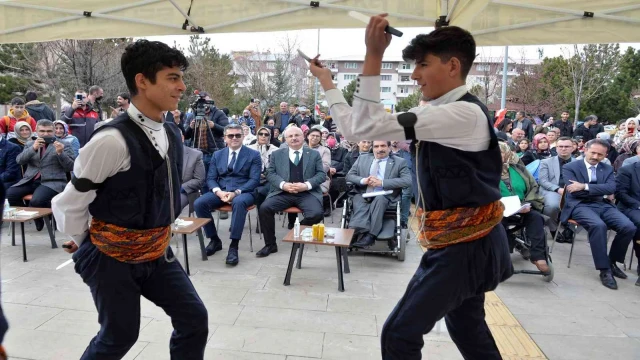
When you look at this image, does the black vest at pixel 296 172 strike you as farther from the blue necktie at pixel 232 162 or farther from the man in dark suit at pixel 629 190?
the man in dark suit at pixel 629 190

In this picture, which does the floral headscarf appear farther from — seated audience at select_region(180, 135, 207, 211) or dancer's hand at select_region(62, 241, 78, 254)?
dancer's hand at select_region(62, 241, 78, 254)

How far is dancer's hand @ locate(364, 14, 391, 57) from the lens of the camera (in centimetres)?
173

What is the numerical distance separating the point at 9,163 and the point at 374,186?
17.9 feet

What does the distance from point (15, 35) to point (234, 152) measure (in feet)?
9.34

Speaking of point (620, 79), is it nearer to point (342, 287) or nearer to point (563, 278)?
point (563, 278)

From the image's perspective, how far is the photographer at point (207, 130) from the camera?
8.00 m

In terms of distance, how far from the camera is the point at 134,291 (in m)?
2.22

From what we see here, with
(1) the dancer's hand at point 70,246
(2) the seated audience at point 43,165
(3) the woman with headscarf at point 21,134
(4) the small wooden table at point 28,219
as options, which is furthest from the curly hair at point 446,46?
(3) the woman with headscarf at point 21,134

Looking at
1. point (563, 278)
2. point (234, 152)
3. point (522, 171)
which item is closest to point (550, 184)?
point (522, 171)

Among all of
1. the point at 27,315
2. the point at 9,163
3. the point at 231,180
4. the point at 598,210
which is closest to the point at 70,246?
the point at 27,315

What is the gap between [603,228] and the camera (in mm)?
5152

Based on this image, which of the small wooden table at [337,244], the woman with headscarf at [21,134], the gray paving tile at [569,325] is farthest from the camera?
the woman with headscarf at [21,134]

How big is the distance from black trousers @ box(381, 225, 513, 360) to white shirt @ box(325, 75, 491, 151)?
50cm

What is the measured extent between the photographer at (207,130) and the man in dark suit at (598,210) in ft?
18.4
